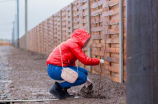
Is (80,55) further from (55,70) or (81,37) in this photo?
(55,70)

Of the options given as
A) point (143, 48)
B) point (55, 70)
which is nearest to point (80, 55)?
point (55, 70)

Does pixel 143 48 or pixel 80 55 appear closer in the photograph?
pixel 143 48

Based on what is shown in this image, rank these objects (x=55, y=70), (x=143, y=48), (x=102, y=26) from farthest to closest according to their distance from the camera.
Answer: (x=102, y=26)
(x=55, y=70)
(x=143, y=48)

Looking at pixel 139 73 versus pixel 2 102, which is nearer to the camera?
pixel 139 73

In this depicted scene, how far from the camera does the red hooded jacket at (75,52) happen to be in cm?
378

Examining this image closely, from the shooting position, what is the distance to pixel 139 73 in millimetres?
1615

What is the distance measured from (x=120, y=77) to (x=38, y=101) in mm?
1875

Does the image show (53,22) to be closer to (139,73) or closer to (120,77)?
(120,77)

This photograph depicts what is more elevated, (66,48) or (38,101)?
(66,48)

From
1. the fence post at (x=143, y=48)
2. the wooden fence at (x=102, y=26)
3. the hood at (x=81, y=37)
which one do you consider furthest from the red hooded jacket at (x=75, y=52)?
the fence post at (x=143, y=48)

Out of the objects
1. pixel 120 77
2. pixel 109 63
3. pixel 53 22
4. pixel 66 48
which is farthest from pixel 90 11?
pixel 53 22

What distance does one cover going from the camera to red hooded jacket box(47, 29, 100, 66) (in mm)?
3779

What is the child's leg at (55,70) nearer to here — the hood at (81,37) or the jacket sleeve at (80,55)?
the jacket sleeve at (80,55)

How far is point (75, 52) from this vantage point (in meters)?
3.79
